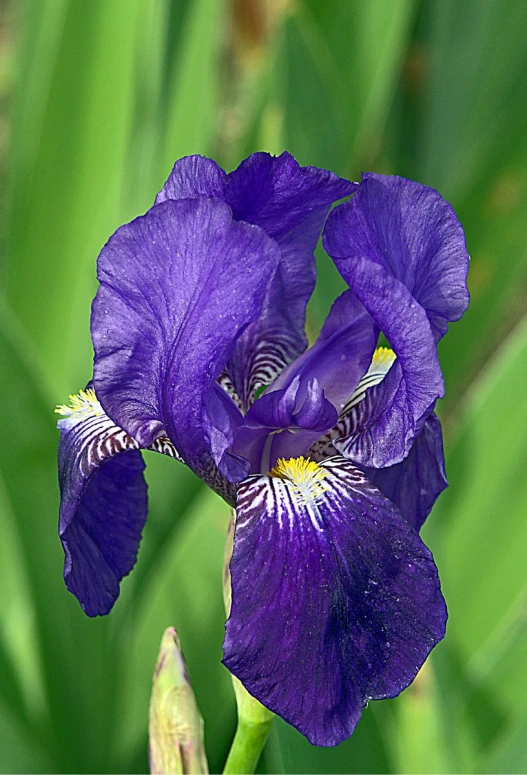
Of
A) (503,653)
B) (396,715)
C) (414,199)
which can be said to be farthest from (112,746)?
(414,199)

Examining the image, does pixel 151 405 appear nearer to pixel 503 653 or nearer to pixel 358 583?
pixel 358 583

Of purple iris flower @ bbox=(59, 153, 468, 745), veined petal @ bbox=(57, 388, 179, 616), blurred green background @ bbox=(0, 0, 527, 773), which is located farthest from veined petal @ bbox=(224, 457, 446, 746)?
blurred green background @ bbox=(0, 0, 527, 773)

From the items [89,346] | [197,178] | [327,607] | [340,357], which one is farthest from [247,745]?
[89,346]

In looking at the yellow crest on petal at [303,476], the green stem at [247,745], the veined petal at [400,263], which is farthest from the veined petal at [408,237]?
the green stem at [247,745]

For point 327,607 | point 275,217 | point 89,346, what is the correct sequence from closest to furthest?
point 327,607 → point 275,217 → point 89,346

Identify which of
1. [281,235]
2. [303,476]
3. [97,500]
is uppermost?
[281,235]

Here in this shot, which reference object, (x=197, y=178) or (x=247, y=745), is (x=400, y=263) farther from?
(x=247, y=745)

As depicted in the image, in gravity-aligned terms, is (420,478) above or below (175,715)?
above
